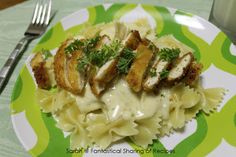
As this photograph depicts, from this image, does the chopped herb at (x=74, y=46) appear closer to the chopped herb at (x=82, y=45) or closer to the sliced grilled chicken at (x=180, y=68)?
the chopped herb at (x=82, y=45)

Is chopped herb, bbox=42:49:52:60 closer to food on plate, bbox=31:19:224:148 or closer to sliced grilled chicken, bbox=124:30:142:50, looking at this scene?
food on plate, bbox=31:19:224:148

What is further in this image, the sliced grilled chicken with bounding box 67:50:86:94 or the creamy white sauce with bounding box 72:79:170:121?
the sliced grilled chicken with bounding box 67:50:86:94

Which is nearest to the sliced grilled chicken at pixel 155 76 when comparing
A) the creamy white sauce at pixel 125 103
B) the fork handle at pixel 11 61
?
the creamy white sauce at pixel 125 103

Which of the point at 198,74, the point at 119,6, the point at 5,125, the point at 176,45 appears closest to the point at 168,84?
the point at 198,74

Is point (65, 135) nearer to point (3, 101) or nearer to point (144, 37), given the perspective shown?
point (3, 101)

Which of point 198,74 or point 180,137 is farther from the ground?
point 198,74

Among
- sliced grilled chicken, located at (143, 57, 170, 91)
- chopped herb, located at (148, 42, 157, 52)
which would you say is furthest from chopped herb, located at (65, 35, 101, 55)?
sliced grilled chicken, located at (143, 57, 170, 91)

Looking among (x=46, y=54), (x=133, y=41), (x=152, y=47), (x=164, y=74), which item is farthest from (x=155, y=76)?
(x=46, y=54)
